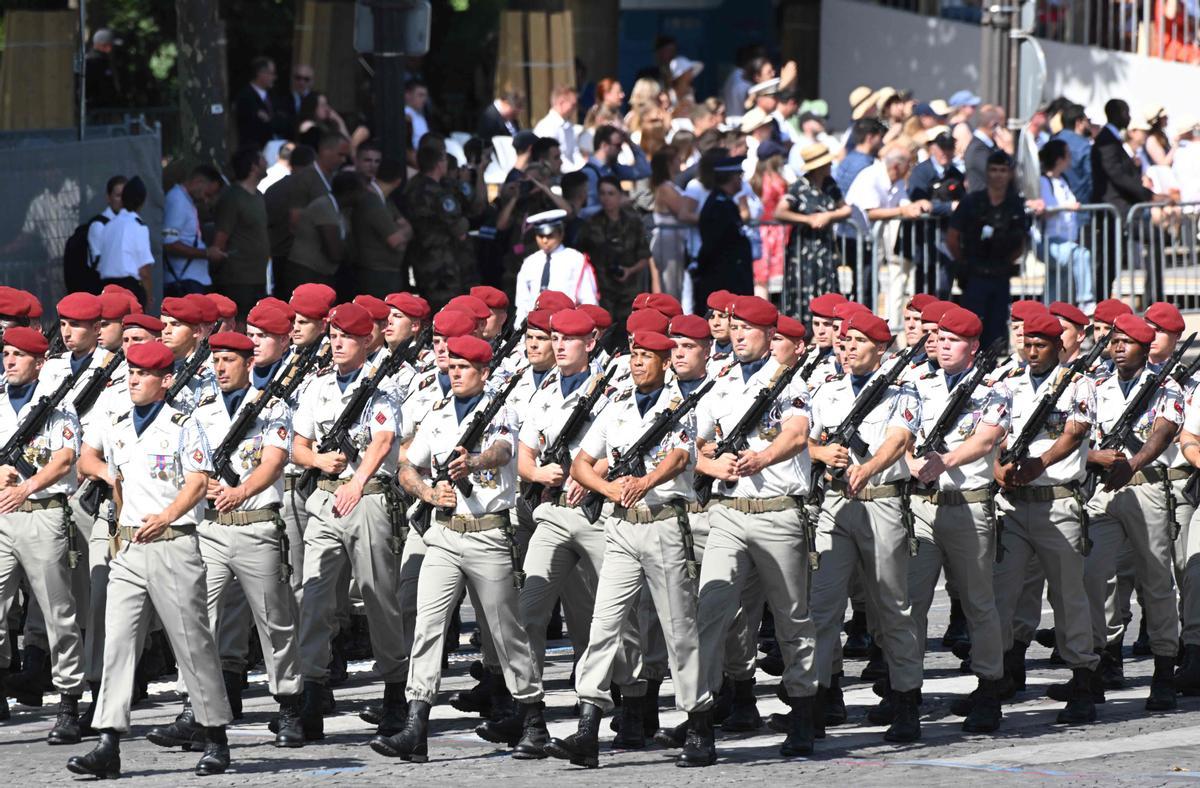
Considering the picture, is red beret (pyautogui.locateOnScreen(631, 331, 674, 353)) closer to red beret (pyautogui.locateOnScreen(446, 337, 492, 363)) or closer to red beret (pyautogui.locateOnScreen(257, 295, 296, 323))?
red beret (pyautogui.locateOnScreen(446, 337, 492, 363))

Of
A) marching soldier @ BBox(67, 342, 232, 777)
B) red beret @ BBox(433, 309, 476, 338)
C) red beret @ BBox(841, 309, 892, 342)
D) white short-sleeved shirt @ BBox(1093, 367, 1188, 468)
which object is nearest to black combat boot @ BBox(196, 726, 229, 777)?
marching soldier @ BBox(67, 342, 232, 777)

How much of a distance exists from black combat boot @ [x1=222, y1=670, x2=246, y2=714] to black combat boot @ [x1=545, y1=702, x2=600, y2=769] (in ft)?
6.16

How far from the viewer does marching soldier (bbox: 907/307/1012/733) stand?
11.8 meters

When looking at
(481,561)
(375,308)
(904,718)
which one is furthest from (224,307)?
(904,718)

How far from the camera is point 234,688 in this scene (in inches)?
470

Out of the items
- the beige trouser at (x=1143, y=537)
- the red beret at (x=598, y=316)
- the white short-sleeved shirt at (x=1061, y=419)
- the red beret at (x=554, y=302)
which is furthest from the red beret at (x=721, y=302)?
the beige trouser at (x=1143, y=537)

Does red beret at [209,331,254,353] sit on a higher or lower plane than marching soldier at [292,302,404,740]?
higher

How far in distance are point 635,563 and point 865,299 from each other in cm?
948

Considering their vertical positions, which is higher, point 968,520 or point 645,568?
point 968,520

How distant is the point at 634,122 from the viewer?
2333 centimetres

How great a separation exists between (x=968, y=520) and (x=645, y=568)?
1781 millimetres

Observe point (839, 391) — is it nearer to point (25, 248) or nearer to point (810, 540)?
point (810, 540)

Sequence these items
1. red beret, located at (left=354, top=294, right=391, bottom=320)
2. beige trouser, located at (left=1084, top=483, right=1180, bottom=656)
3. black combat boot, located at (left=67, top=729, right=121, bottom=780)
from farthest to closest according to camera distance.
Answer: red beret, located at (left=354, top=294, right=391, bottom=320) < beige trouser, located at (left=1084, top=483, right=1180, bottom=656) < black combat boot, located at (left=67, top=729, right=121, bottom=780)

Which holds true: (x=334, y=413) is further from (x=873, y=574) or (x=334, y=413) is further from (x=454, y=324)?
(x=873, y=574)
